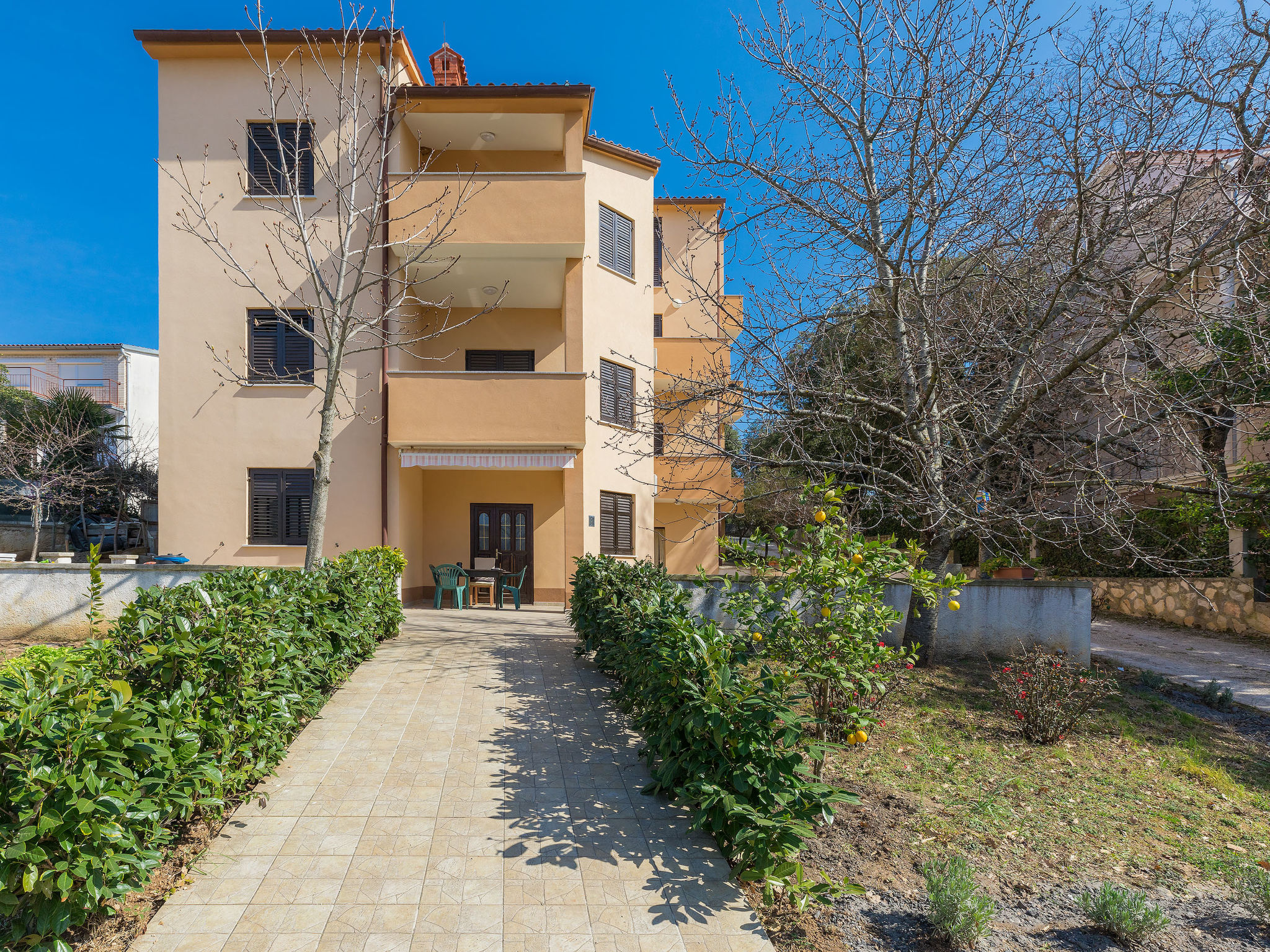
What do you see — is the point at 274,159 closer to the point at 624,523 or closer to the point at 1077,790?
the point at 624,523

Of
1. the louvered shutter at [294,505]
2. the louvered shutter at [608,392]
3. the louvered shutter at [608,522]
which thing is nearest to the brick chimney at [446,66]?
the louvered shutter at [608,392]

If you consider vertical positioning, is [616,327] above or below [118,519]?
above

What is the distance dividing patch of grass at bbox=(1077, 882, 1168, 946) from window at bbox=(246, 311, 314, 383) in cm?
1518

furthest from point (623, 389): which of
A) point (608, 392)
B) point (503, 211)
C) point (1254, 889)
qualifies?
point (1254, 889)

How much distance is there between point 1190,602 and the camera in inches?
583

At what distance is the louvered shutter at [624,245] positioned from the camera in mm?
17375

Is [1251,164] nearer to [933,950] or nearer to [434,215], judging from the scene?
[933,950]

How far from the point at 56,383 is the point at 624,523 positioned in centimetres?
3904

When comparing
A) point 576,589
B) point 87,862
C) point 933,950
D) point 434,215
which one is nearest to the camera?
point 87,862

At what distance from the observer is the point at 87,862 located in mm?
Result: 2863

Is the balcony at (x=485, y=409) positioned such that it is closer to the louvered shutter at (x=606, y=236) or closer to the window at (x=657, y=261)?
the louvered shutter at (x=606, y=236)

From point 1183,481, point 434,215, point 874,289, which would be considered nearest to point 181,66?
point 434,215

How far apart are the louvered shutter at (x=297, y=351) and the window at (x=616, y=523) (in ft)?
23.8

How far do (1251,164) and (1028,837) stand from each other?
21.3 feet
